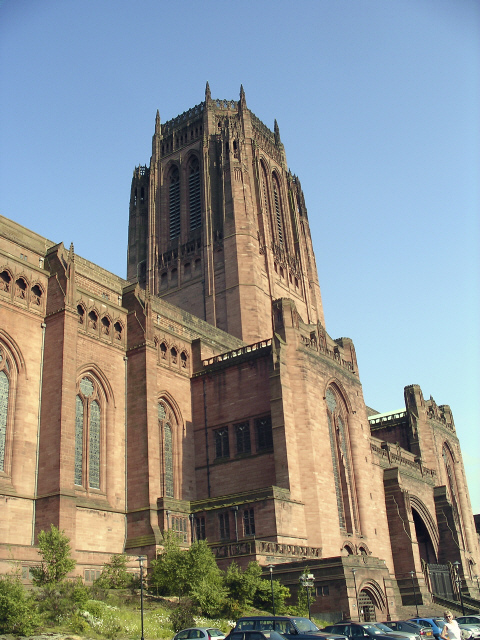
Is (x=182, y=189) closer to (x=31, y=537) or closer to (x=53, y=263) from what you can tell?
(x=53, y=263)

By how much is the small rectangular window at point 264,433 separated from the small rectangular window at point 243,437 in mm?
672

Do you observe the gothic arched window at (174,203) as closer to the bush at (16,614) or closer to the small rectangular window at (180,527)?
the small rectangular window at (180,527)

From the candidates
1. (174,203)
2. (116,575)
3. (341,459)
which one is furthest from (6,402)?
(174,203)

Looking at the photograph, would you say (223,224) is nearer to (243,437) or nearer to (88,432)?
(243,437)

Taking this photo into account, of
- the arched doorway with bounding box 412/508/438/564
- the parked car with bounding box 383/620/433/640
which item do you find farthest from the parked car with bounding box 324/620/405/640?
the arched doorway with bounding box 412/508/438/564

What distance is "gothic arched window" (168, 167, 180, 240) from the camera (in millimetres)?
71312

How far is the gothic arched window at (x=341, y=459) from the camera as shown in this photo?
41938 millimetres

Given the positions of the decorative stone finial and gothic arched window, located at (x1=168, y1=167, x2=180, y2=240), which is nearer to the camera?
gothic arched window, located at (x1=168, y1=167, x2=180, y2=240)

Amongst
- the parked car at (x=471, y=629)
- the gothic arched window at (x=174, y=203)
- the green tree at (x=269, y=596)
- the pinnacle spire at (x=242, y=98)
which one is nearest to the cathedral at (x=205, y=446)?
the green tree at (x=269, y=596)

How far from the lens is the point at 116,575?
99.8 feet

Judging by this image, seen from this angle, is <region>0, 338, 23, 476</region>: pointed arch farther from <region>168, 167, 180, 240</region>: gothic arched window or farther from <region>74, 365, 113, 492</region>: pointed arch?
<region>168, 167, 180, 240</region>: gothic arched window

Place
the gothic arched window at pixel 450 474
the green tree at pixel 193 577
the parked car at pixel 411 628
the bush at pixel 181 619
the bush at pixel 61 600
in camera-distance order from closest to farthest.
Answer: the bush at pixel 61 600
the parked car at pixel 411 628
the bush at pixel 181 619
the green tree at pixel 193 577
the gothic arched window at pixel 450 474

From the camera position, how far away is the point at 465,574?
171 ft

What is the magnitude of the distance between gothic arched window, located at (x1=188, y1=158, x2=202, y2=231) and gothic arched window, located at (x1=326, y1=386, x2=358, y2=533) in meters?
30.3
